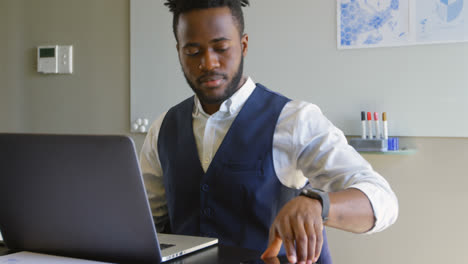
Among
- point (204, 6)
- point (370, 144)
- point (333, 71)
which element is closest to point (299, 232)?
point (204, 6)

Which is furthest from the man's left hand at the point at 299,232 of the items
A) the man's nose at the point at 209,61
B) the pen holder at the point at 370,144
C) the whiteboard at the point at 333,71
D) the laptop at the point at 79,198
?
the whiteboard at the point at 333,71

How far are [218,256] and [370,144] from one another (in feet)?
4.60

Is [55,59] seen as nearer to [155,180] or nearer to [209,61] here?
[155,180]

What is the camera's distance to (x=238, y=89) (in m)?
1.41

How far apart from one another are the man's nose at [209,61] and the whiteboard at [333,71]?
3.64 feet

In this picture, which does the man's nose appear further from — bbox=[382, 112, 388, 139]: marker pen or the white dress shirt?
bbox=[382, 112, 388, 139]: marker pen

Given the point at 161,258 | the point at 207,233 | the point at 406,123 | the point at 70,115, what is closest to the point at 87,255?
the point at 161,258

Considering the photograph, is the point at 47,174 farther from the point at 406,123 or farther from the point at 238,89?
Answer: the point at 406,123

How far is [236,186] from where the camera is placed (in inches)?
50.6

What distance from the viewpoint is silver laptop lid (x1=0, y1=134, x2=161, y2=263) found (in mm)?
800

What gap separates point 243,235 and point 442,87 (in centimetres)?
126

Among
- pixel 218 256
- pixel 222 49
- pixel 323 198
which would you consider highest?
pixel 222 49

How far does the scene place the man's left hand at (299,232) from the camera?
0.82 meters

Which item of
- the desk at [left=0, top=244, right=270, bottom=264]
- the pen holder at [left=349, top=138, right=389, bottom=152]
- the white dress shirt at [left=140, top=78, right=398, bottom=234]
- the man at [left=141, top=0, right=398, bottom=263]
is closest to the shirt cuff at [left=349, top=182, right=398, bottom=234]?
the white dress shirt at [left=140, top=78, right=398, bottom=234]
